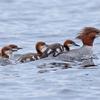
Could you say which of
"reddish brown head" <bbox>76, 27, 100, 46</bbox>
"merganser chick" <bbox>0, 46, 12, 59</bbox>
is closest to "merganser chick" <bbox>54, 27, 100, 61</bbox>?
"reddish brown head" <bbox>76, 27, 100, 46</bbox>

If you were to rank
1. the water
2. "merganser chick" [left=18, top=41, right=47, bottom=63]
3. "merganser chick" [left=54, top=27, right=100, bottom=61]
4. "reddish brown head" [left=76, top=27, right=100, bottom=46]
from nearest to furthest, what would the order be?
the water → "merganser chick" [left=18, top=41, right=47, bottom=63] → "merganser chick" [left=54, top=27, right=100, bottom=61] → "reddish brown head" [left=76, top=27, right=100, bottom=46]

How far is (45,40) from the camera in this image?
59.3 ft

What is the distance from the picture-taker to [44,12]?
2216 centimetres

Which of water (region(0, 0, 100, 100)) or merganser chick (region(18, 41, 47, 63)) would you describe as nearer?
water (region(0, 0, 100, 100))

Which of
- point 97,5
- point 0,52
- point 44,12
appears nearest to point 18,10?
point 44,12

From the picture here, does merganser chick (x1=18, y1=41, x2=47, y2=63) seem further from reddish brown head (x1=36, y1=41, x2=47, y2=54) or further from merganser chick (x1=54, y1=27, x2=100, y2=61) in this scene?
merganser chick (x1=54, y1=27, x2=100, y2=61)

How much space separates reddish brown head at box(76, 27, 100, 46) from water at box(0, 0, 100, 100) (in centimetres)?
28

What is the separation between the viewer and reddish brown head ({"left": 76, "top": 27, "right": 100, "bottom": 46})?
53.0 feet

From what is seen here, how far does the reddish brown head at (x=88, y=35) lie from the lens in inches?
636

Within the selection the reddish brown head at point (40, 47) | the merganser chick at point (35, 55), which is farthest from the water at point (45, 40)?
the reddish brown head at point (40, 47)

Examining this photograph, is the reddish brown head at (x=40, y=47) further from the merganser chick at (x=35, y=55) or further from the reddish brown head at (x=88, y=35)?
the reddish brown head at (x=88, y=35)

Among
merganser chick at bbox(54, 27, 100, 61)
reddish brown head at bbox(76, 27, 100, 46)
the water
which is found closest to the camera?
the water

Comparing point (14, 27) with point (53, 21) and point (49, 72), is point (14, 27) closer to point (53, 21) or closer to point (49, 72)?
point (53, 21)

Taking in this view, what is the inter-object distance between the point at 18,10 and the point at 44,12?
85cm
